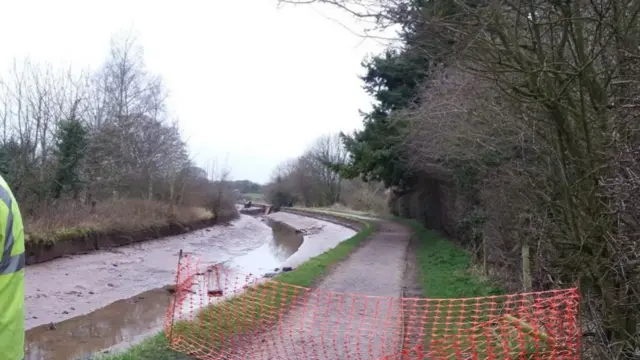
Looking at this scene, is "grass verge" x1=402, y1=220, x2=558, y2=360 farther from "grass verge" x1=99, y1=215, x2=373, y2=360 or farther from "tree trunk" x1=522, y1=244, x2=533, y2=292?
"grass verge" x1=99, y1=215, x2=373, y2=360

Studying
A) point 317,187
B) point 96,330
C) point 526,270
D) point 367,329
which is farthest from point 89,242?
point 317,187

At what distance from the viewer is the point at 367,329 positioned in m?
7.66

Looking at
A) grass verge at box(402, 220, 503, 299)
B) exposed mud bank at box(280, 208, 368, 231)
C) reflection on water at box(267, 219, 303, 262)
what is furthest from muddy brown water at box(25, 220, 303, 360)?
exposed mud bank at box(280, 208, 368, 231)

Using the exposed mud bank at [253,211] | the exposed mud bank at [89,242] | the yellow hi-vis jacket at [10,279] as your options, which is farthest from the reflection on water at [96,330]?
the exposed mud bank at [253,211]

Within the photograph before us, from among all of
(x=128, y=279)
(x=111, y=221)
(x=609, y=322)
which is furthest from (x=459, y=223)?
(x=111, y=221)

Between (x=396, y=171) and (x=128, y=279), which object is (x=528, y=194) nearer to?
(x=128, y=279)

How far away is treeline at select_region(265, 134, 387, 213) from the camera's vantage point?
187 ft

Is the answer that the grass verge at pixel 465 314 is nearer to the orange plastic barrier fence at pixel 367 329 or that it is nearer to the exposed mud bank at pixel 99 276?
the orange plastic barrier fence at pixel 367 329

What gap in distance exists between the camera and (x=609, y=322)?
3941 millimetres

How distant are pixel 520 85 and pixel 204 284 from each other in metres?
11.7

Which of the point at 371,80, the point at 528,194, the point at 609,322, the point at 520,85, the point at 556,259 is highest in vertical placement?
the point at 371,80

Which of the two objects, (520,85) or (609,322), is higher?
(520,85)

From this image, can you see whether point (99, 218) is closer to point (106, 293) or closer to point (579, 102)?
point (106, 293)

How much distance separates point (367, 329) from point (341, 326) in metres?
0.41
